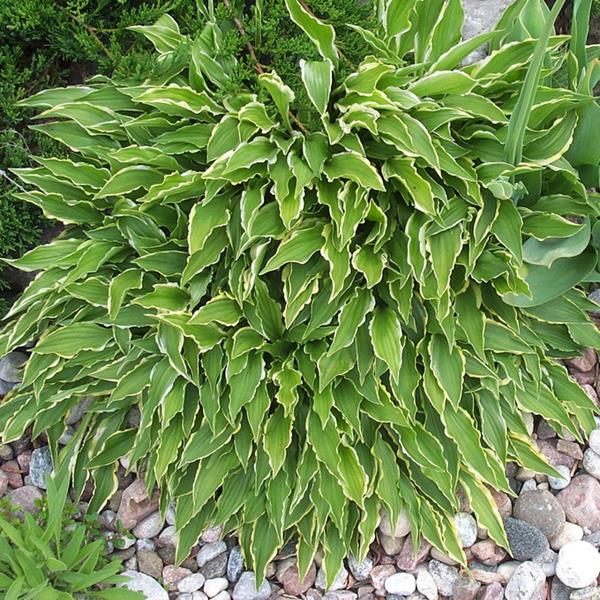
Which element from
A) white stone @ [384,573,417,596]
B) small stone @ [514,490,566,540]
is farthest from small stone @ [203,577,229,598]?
small stone @ [514,490,566,540]

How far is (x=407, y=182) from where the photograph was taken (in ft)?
7.84

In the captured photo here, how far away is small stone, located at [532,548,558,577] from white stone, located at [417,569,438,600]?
363mm

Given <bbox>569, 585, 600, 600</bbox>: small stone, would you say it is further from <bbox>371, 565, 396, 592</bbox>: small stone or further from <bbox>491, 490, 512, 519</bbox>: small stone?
<bbox>371, 565, 396, 592</bbox>: small stone

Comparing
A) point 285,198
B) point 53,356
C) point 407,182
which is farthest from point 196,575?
point 407,182

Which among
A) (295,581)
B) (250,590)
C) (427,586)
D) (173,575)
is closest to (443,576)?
(427,586)

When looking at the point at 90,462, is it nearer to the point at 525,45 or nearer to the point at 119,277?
the point at 119,277

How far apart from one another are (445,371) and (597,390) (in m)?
0.87

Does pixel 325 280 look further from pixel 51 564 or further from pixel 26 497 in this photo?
pixel 26 497

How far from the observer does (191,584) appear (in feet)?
8.75

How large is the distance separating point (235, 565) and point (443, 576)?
0.73m

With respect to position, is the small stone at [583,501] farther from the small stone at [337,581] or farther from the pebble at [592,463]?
the small stone at [337,581]

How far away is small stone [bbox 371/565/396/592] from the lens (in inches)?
105

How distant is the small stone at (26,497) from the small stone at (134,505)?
0.32 metres

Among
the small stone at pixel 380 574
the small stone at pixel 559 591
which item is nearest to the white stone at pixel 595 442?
the small stone at pixel 559 591
